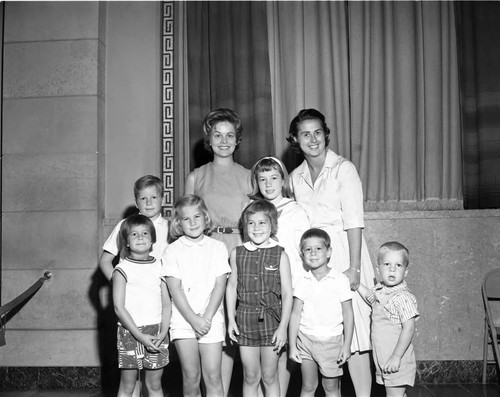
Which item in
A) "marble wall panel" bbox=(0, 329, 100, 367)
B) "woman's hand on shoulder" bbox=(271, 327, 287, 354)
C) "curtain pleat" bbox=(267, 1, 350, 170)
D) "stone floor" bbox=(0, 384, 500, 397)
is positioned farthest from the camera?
"curtain pleat" bbox=(267, 1, 350, 170)

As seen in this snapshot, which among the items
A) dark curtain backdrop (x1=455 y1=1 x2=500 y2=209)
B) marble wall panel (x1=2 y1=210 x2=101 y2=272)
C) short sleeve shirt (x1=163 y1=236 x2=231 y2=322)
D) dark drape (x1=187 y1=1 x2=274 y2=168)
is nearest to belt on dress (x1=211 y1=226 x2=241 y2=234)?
short sleeve shirt (x1=163 y1=236 x2=231 y2=322)

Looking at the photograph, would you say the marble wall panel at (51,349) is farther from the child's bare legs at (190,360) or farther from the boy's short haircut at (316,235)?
the boy's short haircut at (316,235)

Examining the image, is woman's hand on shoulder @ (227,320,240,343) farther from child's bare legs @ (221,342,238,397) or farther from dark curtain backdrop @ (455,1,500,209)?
dark curtain backdrop @ (455,1,500,209)

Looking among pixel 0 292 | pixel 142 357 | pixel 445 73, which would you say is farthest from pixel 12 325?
pixel 445 73

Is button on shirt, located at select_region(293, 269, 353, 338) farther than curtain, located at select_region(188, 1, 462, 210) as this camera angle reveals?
No

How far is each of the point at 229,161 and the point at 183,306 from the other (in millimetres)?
904

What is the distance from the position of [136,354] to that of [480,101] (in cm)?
298

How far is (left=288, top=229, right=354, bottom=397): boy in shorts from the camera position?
8.59 feet

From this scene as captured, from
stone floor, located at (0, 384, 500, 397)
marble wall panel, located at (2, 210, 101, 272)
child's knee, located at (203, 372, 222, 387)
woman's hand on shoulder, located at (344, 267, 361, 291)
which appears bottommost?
Answer: stone floor, located at (0, 384, 500, 397)

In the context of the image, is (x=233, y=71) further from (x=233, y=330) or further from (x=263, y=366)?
(x=263, y=366)

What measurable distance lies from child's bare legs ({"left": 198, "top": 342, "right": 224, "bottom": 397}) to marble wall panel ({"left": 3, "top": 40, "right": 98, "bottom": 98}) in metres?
2.33

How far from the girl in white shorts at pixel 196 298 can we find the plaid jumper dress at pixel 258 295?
0.32 feet

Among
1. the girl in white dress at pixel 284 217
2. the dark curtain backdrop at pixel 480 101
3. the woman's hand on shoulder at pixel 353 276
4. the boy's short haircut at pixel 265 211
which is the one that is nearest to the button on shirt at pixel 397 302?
the woman's hand on shoulder at pixel 353 276

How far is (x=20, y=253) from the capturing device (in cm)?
400
